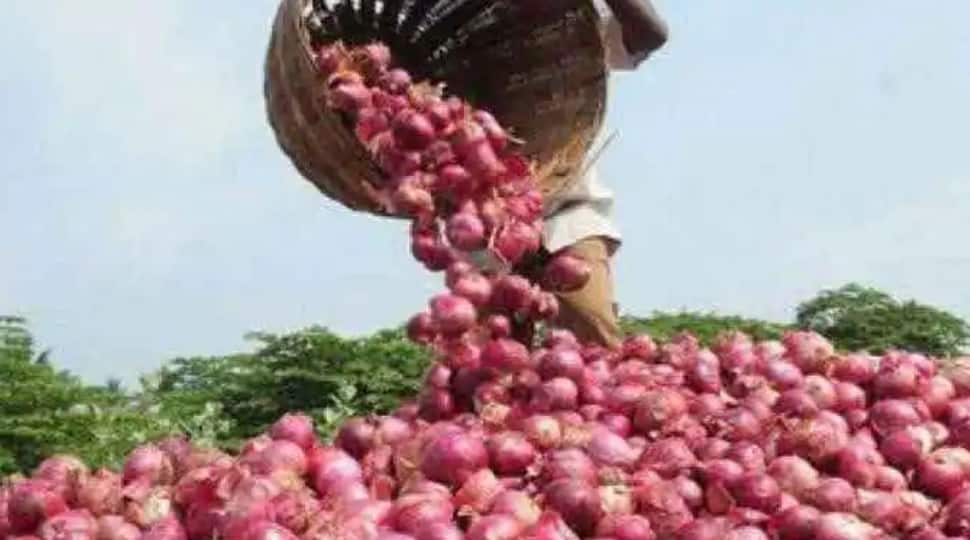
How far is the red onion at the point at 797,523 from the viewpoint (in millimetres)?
2021

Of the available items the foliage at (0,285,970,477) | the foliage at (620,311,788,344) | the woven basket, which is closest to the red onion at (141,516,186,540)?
the woven basket

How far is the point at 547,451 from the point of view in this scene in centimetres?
227

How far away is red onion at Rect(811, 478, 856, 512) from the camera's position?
6.83ft

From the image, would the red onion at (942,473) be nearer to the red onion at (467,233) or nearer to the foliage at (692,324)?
the red onion at (467,233)

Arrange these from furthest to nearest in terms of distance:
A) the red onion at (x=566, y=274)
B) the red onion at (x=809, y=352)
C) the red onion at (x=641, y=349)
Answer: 1. the red onion at (x=566, y=274)
2. the red onion at (x=641, y=349)
3. the red onion at (x=809, y=352)

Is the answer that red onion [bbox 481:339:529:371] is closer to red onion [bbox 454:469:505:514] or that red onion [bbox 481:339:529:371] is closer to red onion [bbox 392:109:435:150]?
red onion [bbox 454:469:505:514]

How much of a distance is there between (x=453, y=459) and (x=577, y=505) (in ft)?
0.61

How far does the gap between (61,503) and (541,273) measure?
1.10 meters

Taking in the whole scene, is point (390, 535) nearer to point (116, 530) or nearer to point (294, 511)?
point (294, 511)

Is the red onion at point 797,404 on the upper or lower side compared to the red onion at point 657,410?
upper

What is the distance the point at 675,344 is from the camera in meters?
2.81

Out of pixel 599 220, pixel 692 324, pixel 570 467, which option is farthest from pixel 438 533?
pixel 692 324

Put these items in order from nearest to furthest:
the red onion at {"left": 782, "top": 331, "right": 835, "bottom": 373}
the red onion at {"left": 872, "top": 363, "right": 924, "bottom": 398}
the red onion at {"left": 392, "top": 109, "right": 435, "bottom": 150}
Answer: the red onion at {"left": 872, "top": 363, "right": 924, "bottom": 398}, the red onion at {"left": 782, "top": 331, "right": 835, "bottom": 373}, the red onion at {"left": 392, "top": 109, "right": 435, "bottom": 150}

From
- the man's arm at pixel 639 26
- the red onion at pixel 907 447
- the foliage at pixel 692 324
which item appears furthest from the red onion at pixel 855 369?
the foliage at pixel 692 324
